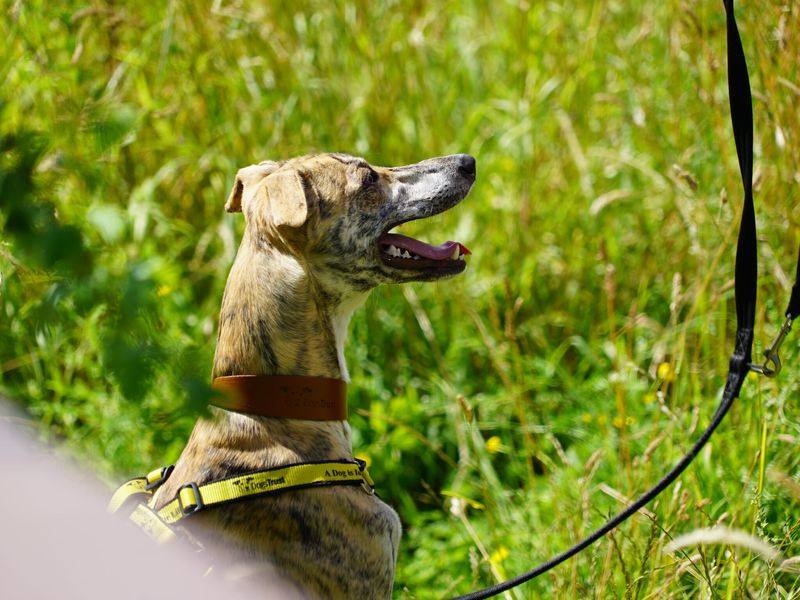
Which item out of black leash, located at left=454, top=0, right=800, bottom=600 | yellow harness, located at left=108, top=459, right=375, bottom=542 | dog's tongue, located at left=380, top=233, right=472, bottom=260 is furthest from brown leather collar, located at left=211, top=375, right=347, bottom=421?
black leash, located at left=454, top=0, right=800, bottom=600

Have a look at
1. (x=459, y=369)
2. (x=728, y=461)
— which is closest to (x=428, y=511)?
(x=459, y=369)

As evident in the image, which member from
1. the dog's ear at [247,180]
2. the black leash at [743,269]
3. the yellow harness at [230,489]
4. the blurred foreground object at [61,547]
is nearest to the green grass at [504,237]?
the black leash at [743,269]

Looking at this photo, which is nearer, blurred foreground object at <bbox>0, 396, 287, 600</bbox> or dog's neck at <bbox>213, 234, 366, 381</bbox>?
blurred foreground object at <bbox>0, 396, 287, 600</bbox>

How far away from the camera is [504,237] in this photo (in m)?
4.20

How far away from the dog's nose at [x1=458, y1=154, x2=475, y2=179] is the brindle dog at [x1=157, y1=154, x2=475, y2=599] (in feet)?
0.13

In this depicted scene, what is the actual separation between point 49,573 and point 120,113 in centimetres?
63

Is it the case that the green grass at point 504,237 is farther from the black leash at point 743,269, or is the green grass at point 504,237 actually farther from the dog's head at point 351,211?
the dog's head at point 351,211

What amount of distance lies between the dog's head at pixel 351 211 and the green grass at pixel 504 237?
17.1 inches

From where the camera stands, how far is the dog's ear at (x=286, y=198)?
218cm

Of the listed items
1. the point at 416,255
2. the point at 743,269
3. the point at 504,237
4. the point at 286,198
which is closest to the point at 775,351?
the point at 743,269

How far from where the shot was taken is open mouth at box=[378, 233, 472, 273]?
7.88ft

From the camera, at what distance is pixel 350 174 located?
2471 mm

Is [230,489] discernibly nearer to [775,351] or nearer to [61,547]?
[61,547]

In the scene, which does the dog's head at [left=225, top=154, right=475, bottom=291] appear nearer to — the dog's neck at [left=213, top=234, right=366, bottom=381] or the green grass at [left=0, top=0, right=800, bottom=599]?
the dog's neck at [left=213, top=234, right=366, bottom=381]
